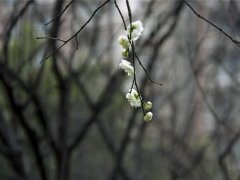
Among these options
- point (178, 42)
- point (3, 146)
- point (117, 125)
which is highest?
point (178, 42)

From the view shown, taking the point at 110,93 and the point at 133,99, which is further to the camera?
the point at 110,93

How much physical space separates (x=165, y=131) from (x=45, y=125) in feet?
12.4

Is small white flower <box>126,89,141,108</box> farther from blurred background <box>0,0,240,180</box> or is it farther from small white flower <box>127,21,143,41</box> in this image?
blurred background <box>0,0,240,180</box>

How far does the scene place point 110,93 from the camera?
4832 millimetres

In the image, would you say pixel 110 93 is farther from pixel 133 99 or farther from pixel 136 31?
pixel 136 31

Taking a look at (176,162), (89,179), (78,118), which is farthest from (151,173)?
(176,162)

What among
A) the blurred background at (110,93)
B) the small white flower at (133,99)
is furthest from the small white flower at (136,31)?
the blurred background at (110,93)

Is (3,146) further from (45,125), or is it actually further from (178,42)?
(178,42)

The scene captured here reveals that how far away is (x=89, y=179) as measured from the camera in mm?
9211

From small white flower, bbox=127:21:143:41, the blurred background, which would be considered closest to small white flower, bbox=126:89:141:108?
small white flower, bbox=127:21:143:41

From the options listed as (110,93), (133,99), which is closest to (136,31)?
(133,99)

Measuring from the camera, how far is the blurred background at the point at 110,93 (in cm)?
448

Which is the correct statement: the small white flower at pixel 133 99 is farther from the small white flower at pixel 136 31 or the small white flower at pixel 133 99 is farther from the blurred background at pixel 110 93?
the blurred background at pixel 110 93

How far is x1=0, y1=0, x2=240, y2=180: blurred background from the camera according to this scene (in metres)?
4.48
